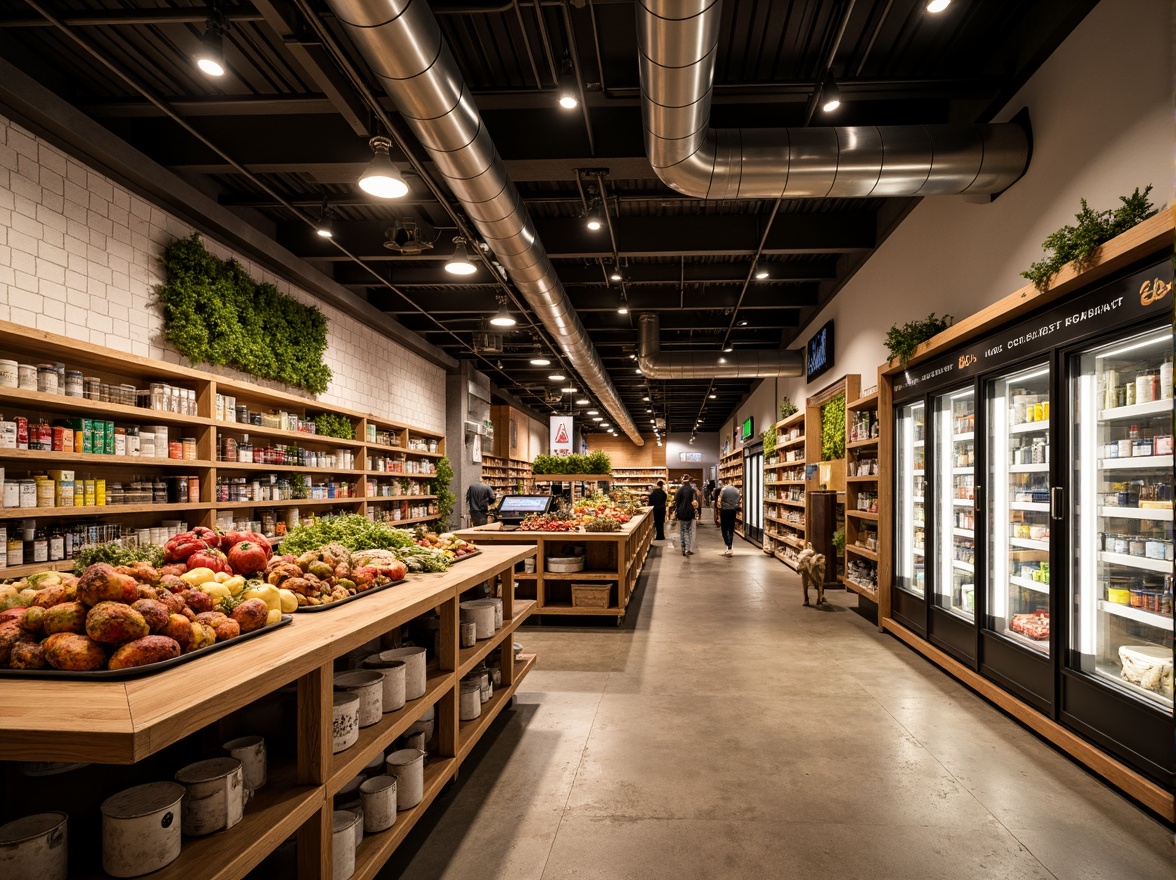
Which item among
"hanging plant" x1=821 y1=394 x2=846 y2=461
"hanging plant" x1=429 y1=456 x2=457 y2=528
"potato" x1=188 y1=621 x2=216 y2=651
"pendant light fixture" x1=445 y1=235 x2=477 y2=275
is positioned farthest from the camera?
"hanging plant" x1=429 y1=456 x2=457 y2=528

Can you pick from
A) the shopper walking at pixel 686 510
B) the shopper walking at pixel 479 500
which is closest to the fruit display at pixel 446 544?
the shopper walking at pixel 479 500

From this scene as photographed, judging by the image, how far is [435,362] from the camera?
1377cm

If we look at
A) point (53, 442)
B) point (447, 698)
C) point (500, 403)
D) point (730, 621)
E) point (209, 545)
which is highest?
point (500, 403)

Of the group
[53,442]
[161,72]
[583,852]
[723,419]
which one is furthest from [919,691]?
[723,419]

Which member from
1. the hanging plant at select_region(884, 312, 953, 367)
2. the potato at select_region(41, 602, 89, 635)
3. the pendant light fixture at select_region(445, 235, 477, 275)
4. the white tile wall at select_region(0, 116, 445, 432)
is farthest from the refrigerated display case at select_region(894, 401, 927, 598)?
the white tile wall at select_region(0, 116, 445, 432)

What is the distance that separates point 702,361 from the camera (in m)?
12.8

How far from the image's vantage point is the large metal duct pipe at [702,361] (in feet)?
39.5

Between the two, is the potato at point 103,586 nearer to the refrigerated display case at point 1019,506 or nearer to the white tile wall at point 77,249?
the white tile wall at point 77,249

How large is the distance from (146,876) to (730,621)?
6.31 metres

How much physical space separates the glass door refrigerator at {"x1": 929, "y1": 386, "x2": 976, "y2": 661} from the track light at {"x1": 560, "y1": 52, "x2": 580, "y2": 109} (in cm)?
366

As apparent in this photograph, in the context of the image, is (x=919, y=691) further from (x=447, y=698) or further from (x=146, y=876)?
(x=146, y=876)

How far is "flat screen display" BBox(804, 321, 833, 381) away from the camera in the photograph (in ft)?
32.8

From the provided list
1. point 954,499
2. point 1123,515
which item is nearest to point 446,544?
point 1123,515

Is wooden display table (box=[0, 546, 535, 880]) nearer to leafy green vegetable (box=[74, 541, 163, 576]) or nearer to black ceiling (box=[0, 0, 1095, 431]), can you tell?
leafy green vegetable (box=[74, 541, 163, 576])
